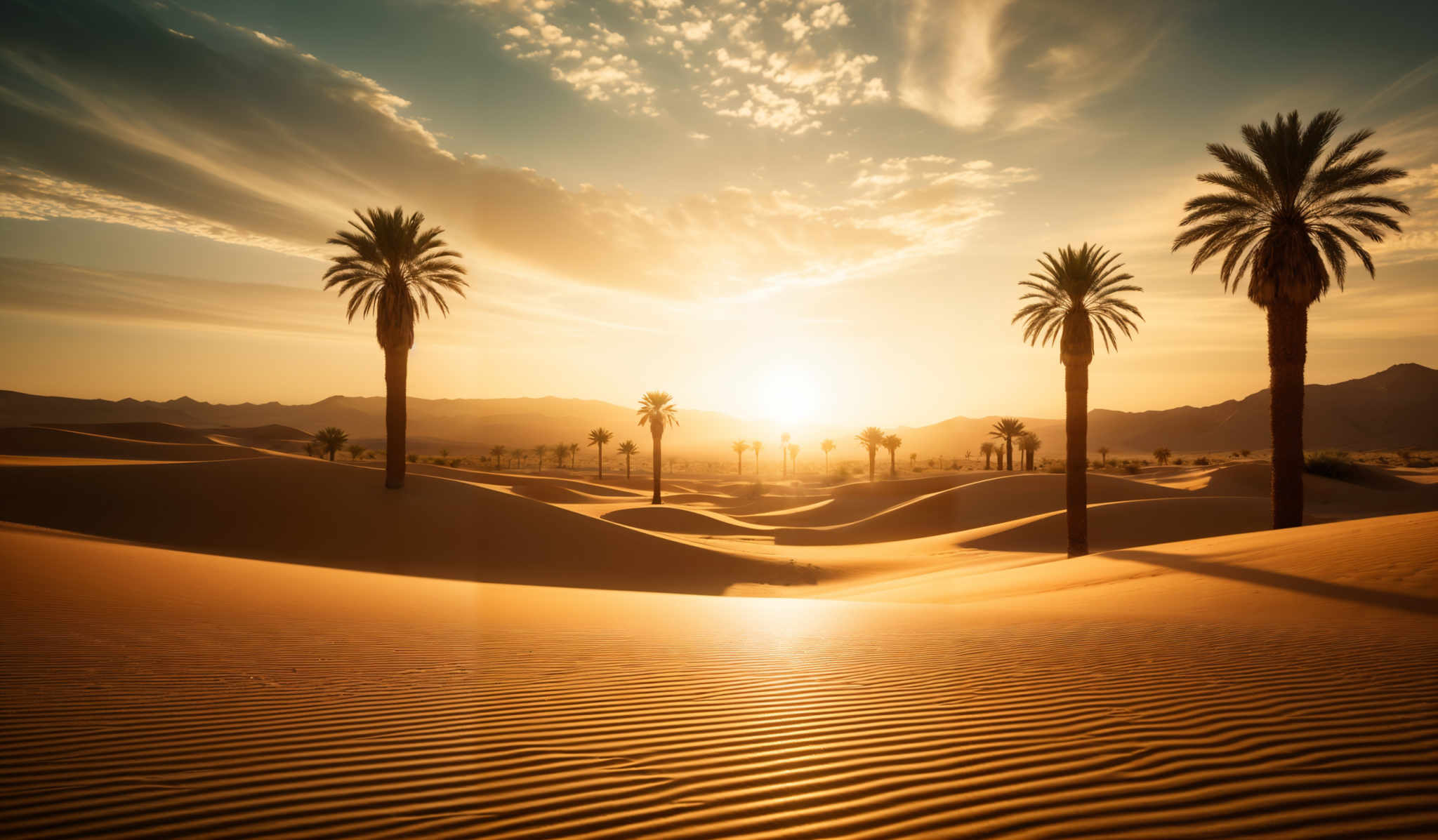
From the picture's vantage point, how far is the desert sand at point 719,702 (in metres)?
3.25

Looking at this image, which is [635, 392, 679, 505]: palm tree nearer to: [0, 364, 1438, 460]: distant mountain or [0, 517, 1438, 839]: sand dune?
[0, 517, 1438, 839]: sand dune

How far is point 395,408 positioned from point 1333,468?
154ft

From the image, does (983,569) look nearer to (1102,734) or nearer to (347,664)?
(1102,734)

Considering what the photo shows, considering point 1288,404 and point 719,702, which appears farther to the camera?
point 1288,404

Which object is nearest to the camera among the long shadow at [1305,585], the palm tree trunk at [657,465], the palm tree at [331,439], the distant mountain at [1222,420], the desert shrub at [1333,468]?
the long shadow at [1305,585]

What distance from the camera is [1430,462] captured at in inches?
1981

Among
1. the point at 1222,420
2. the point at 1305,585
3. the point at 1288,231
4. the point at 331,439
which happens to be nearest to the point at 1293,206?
the point at 1288,231

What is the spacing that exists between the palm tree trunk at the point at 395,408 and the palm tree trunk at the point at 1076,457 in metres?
23.5

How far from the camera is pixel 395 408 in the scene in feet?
82.1

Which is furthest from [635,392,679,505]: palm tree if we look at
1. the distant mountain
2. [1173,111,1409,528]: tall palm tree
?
the distant mountain

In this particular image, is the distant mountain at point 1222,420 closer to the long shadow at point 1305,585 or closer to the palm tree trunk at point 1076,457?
the palm tree trunk at point 1076,457

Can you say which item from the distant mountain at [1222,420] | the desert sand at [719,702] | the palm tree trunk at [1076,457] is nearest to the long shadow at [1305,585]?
the desert sand at [719,702]

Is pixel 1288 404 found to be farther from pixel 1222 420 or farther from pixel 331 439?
pixel 1222 420

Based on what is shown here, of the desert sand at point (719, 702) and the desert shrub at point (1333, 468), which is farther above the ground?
the desert shrub at point (1333, 468)
